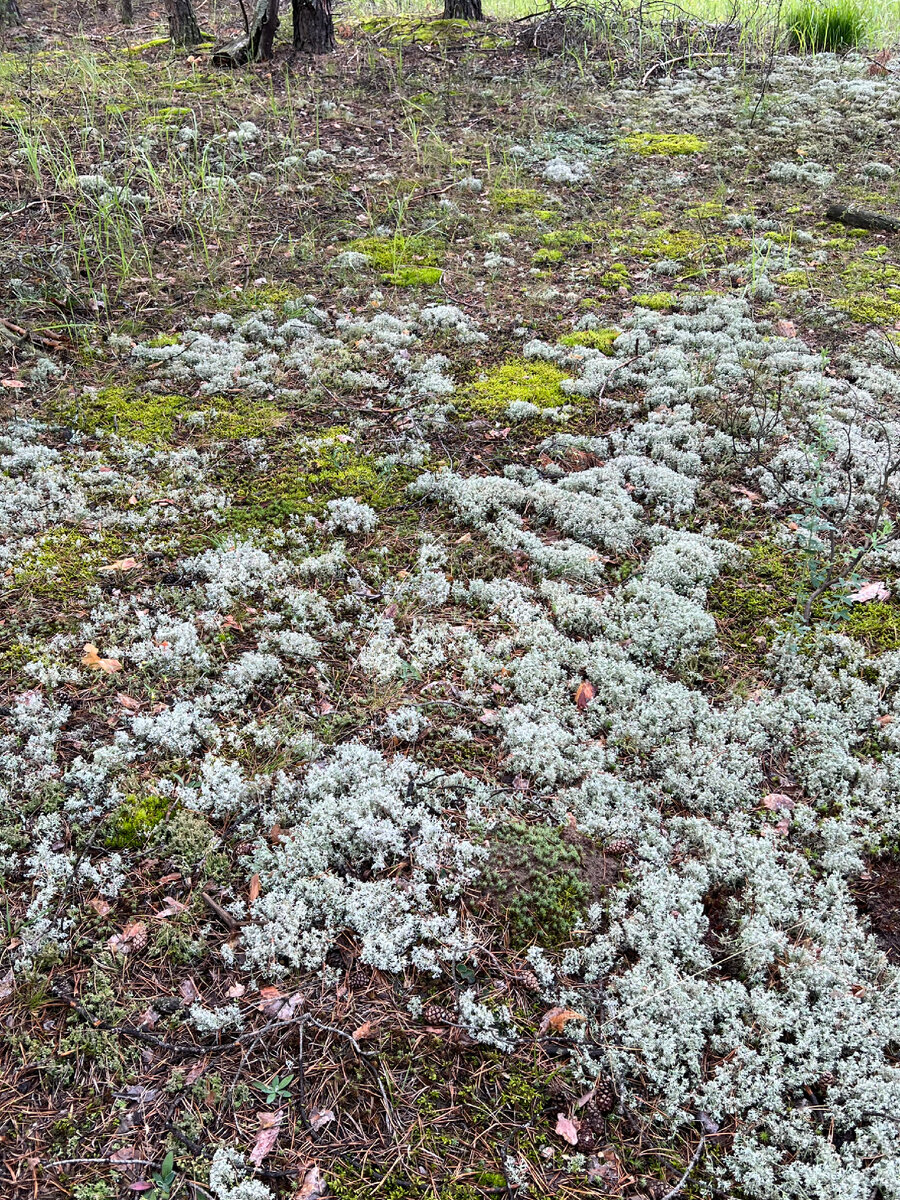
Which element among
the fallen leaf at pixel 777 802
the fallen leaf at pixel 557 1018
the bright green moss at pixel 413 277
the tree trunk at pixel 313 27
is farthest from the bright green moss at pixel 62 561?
the tree trunk at pixel 313 27

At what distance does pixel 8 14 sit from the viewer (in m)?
14.3

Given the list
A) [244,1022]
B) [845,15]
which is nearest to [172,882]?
[244,1022]

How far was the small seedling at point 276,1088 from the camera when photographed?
9.35 feet

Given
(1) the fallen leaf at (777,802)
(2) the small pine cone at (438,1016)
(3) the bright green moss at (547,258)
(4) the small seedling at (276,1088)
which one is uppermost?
(3) the bright green moss at (547,258)

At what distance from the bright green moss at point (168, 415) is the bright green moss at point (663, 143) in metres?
7.45

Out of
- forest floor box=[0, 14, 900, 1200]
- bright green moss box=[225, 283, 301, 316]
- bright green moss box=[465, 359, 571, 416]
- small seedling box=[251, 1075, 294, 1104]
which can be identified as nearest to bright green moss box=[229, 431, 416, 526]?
forest floor box=[0, 14, 900, 1200]

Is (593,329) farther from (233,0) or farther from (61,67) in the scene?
(233,0)

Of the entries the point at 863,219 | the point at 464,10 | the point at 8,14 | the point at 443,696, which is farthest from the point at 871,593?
the point at 8,14

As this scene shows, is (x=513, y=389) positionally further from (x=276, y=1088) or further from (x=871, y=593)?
(x=276, y=1088)

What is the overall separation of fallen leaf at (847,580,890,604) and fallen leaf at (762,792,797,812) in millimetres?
1516

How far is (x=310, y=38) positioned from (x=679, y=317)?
31.9ft

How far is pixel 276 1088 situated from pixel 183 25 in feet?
52.8

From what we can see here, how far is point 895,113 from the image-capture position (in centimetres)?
1088

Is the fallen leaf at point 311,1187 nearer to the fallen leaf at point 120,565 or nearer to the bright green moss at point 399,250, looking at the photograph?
the fallen leaf at point 120,565
